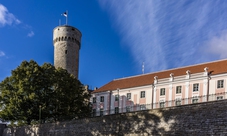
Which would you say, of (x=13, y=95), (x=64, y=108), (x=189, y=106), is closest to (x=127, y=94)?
(x=64, y=108)

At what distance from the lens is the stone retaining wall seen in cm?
1264

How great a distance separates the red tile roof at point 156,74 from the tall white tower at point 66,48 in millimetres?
10218

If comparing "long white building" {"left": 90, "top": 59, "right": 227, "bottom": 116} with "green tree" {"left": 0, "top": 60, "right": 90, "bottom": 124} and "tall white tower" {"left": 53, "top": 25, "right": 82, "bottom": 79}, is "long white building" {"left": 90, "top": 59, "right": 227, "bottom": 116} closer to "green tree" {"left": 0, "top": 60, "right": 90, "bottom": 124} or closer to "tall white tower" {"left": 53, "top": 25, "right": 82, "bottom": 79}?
"green tree" {"left": 0, "top": 60, "right": 90, "bottom": 124}

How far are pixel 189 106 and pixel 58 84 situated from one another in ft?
64.6

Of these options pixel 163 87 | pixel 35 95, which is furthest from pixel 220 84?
pixel 35 95

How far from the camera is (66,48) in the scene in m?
52.2

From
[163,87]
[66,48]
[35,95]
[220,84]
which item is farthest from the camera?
[66,48]

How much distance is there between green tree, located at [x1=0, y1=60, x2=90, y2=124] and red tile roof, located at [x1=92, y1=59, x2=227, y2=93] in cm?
1327

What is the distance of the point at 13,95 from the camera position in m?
27.3

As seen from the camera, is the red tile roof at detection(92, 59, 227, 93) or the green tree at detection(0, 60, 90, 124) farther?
the red tile roof at detection(92, 59, 227, 93)

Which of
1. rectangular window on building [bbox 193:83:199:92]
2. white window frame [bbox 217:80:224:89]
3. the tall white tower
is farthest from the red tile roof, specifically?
the tall white tower

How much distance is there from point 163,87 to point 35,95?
1980 centimetres

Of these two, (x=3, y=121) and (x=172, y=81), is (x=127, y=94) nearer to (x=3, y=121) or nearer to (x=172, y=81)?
(x=172, y=81)

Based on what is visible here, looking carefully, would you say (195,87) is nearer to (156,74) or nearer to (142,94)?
(156,74)
